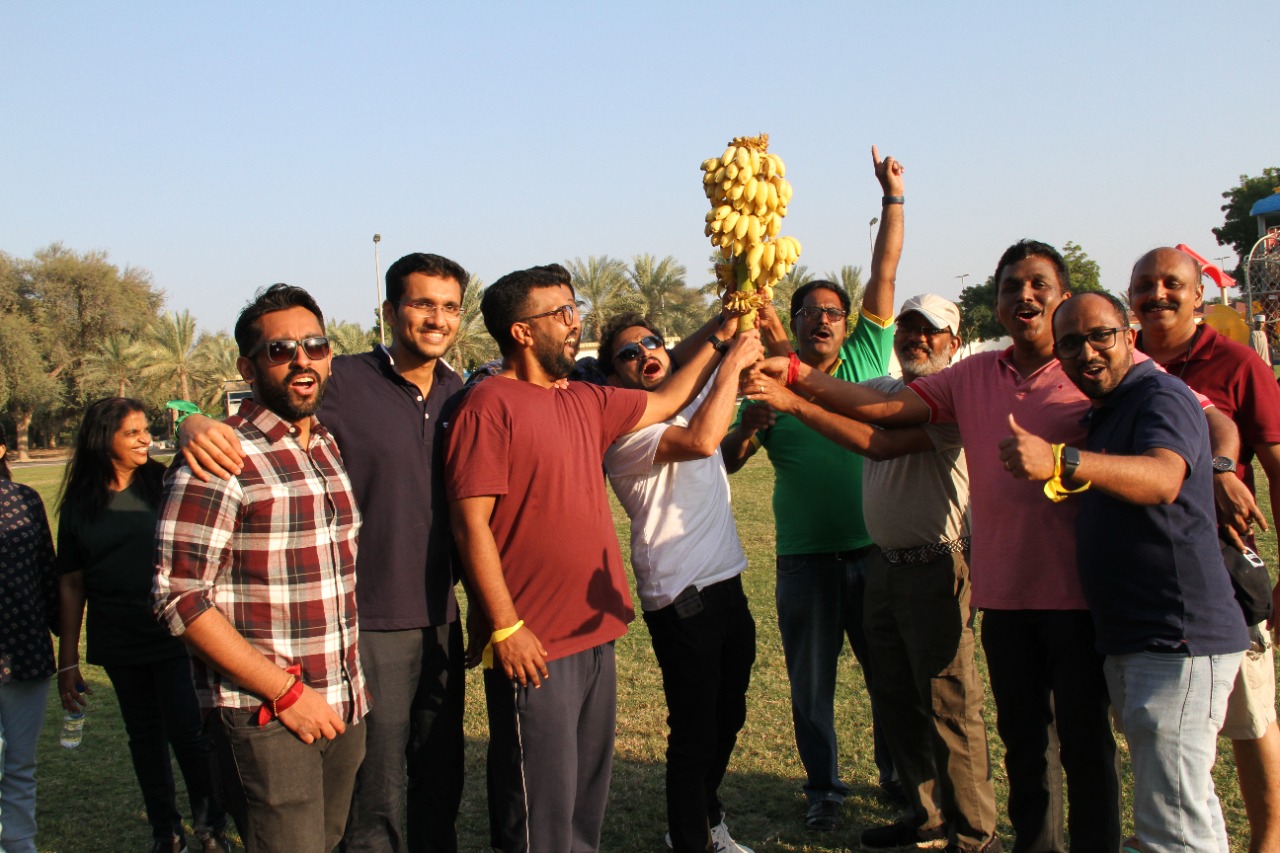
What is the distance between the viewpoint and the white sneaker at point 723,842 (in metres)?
4.74

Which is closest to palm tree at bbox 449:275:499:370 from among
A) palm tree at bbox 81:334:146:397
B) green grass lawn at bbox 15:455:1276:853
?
palm tree at bbox 81:334:146:397

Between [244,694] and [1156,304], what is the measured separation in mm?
4050

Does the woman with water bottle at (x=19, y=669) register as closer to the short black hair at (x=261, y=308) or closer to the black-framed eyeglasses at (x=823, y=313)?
the short black hair at (x=261, y=308)

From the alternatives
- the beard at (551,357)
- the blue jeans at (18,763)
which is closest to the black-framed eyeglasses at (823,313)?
the beard at (551,357)

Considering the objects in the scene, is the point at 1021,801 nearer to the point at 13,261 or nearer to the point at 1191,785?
the point at 1191,785

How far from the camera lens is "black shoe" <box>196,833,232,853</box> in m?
5.01

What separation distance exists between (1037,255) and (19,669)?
16.3 ft

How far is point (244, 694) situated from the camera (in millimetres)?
3119

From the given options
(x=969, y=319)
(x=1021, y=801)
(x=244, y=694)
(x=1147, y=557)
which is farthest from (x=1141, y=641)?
(x=969, y=319)

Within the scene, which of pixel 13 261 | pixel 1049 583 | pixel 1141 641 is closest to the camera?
pixel 1141 641

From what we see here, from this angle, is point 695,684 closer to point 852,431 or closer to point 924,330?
point 852,431

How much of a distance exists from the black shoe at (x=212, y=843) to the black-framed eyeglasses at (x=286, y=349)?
9.73ft

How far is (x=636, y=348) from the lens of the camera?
16.0ft

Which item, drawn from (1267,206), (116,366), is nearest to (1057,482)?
(116,366)
